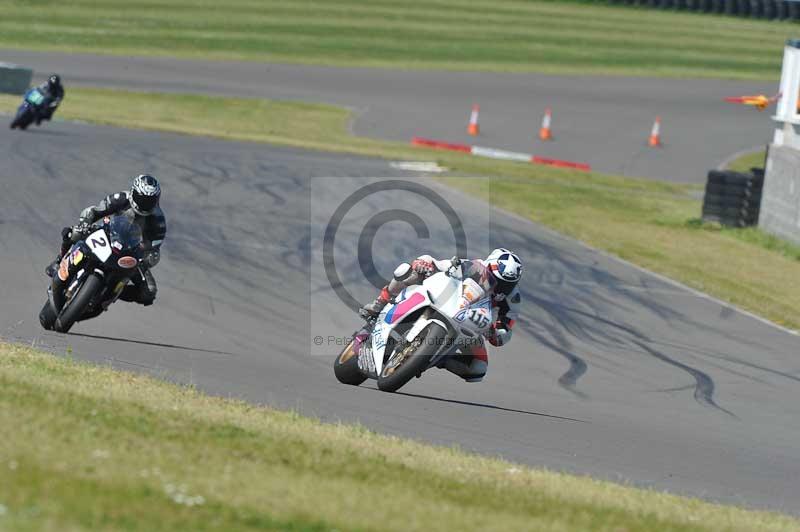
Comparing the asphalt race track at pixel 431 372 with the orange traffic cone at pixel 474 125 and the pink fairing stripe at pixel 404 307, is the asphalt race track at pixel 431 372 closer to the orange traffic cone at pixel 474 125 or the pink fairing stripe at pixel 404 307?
the pink fairing stripe at pixel 404 307

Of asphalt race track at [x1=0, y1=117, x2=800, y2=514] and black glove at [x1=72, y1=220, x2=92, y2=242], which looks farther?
black glove at [x1=72, y1=220, x2=92, y2=242]

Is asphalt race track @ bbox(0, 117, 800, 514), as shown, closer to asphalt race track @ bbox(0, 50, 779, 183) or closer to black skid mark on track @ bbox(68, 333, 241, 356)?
black skid mark on track @ bbox(68, 333, 241, 356)

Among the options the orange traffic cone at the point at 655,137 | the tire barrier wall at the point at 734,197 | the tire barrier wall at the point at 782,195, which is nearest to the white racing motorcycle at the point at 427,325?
the tire barrier wall at the point at 782,195

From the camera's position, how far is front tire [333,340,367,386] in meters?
11.6

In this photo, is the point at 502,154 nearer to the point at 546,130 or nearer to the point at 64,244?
the point at 546,130

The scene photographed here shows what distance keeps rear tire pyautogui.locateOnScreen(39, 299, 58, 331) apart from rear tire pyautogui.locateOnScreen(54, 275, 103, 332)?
0.60 ft

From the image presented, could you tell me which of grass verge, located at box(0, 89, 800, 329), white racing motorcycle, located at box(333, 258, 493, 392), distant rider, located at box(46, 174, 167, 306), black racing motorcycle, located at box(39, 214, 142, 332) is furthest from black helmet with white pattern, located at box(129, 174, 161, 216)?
grass verge, located at box(0, 89, 800, 329)

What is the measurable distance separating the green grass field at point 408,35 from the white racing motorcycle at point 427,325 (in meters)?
32.4

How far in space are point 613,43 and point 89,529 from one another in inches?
1856

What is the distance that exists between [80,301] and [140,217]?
0.99m

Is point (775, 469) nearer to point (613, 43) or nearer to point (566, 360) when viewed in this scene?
point (566, 360)

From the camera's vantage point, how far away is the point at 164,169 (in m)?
21.9

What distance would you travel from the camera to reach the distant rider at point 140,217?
11984 mm

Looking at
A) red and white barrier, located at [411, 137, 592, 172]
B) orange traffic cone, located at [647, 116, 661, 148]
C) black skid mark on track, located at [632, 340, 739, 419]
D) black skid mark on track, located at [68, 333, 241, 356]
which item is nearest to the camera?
black skid mark on track, located at [68, 333, 241, 356]
